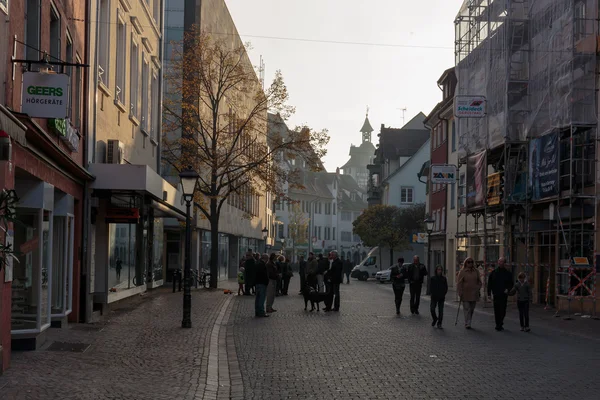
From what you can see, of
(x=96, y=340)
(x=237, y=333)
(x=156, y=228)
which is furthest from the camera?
(x=156, y=228)

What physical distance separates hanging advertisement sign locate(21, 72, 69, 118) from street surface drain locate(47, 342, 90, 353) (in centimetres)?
369

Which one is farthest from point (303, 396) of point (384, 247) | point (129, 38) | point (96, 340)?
point (384, 247)

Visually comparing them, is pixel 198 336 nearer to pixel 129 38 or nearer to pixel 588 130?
pixel 129 38

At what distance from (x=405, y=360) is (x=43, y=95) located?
6.53 m

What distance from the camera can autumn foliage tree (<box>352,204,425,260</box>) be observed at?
70.8m

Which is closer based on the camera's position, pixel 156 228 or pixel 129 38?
pixel 129 38

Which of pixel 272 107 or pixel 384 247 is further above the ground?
pixel 272 107

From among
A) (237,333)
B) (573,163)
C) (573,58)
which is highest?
(573,58)

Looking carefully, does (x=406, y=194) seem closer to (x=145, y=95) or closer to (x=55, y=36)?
(x=145, y=95)

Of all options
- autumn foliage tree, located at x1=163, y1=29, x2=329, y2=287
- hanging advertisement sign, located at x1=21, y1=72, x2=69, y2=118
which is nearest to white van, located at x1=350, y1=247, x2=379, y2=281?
autumn foliage tree, located at x1=163, y1=29, x2=329, y2=287

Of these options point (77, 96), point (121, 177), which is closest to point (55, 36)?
point (77, 96)

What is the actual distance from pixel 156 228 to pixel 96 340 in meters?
20.0

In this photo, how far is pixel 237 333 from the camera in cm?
1920

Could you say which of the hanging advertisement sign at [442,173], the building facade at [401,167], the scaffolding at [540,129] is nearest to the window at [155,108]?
the hanging advertisement sign at [442,173]
